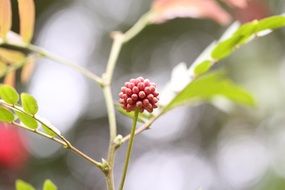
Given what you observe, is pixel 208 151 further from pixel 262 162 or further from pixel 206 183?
pixel 262 162

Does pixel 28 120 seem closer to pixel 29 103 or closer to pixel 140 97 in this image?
pixel 29 103

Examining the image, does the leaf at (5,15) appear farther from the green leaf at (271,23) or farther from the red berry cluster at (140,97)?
the green leaf at (271,23)

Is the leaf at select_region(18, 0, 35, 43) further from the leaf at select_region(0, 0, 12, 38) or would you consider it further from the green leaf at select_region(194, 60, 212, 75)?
the green leaf at select_region(194, 60, 212, 75)

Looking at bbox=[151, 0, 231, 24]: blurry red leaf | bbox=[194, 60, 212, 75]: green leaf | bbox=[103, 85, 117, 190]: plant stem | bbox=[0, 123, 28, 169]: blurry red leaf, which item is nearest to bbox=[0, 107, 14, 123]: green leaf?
bbox=[103, 85, 117, 190]: plant stem

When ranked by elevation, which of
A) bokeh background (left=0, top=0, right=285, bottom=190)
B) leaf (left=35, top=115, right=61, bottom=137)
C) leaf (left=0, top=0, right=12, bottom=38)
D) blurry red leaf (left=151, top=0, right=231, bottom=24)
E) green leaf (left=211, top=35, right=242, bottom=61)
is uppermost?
bokeh background (left=0, top=0, right=285, bottom=190)

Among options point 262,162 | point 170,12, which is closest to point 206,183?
point 262,162

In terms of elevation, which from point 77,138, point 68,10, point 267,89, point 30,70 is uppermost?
point 68,10
